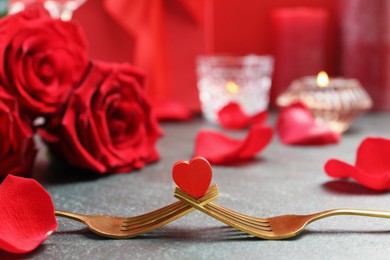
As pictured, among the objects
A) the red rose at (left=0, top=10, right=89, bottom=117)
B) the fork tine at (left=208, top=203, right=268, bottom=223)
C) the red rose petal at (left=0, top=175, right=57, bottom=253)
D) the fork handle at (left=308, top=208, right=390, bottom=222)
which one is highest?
the red rose at (left=0, top=10, right=89, bottom=117)

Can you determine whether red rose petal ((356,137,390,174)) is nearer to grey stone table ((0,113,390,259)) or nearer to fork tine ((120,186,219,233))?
grey stone table ((0,113,390,259))

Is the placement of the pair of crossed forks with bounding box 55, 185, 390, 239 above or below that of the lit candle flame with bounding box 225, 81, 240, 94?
above

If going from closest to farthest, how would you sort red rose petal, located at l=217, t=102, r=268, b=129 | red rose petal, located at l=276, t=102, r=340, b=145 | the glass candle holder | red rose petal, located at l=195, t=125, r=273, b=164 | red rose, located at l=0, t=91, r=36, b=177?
red rose, located at l=0, t=91, r=36, b=177
red rose petal, located at l=195, t=125, r=273, b=164
red rose petal, located at l=276, t=102, r=340, b=145
red rose petal, located at l=217, t=102, r=268, b=129
the glass candle holder

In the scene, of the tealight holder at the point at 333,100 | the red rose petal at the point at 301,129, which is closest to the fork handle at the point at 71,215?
the red rose petal at the point at 301,129

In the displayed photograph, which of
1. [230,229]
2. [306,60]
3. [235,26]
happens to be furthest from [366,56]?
[230,229]

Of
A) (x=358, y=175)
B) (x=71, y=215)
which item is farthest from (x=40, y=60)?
(x=358, y=175)

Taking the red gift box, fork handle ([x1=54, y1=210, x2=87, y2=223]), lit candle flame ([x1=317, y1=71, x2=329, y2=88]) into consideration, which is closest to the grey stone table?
fork handle ([x1=54, y1=210, x2=87, y2=223])

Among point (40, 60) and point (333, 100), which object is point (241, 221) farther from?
point (333, 100)
